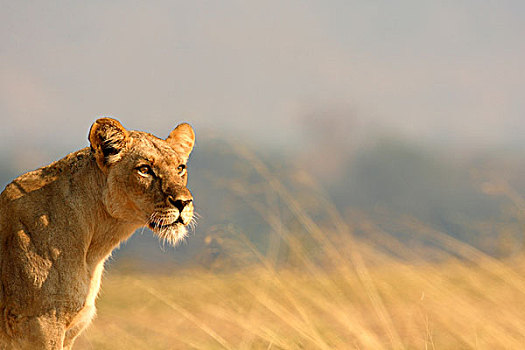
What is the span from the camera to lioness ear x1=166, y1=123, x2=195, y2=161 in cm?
695

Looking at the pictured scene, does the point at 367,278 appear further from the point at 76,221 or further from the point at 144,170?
the point at 76,221

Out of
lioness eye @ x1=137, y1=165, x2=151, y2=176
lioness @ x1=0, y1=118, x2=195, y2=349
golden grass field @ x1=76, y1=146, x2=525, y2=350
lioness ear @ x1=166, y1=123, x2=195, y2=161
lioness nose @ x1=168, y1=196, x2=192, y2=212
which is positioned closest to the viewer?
golden grass field @ x1=76, y1=146, x2=525, y2=350

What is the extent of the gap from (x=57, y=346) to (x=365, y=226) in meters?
2.92

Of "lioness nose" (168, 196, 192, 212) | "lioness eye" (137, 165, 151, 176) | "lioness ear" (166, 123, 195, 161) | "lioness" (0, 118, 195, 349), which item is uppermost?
"lioness ear" (166, 123, 195, 161)

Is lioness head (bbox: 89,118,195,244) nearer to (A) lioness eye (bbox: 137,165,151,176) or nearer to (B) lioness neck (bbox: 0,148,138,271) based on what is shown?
(A) lioness eye (bbox: 137,165,151,176)

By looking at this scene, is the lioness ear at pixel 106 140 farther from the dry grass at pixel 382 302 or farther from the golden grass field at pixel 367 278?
the dry grass at pixel 382 302

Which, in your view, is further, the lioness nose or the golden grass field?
the lioness nose

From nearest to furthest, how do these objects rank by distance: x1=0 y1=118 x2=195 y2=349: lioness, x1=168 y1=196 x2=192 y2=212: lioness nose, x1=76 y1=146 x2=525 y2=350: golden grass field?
x1=76 y1=146 x2=525 y2=350: golden grass field
x1=0 y1=118 x2=195 y2=349: lioness
x1=168 y1=196 x2=192 y2=212: lioness nose

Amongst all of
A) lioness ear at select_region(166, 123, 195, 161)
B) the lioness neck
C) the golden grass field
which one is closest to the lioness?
the lioness neck

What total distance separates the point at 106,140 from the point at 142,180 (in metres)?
0.52

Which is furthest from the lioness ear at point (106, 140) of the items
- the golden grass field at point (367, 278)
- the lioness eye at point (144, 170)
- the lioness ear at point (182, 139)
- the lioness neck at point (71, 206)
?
the golden grass field at point (367, 278)

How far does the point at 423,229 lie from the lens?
5.76 meters

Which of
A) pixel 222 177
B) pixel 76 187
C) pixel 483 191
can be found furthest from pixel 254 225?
pixel 483 191

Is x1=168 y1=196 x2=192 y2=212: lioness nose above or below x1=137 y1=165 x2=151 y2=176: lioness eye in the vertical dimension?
below
